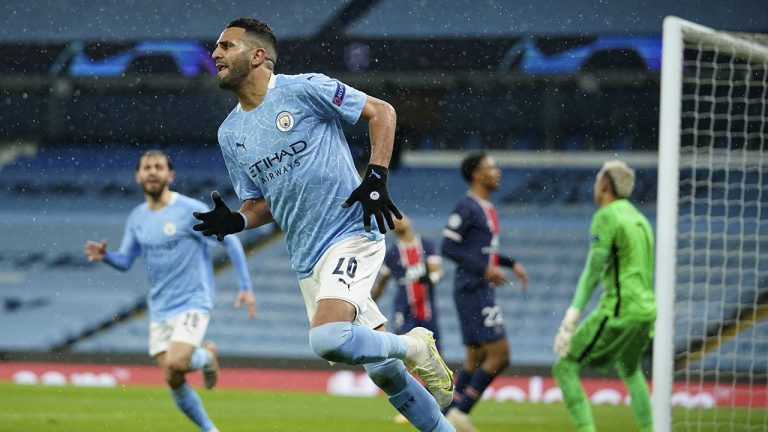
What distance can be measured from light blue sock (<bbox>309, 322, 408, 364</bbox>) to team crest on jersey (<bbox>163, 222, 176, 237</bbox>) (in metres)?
3.55

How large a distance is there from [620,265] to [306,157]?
9.13 ft

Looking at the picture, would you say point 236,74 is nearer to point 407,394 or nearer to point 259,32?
point 259,32

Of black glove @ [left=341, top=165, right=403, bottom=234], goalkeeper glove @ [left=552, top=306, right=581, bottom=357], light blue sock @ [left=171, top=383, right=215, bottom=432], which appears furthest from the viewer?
light blue sock @ [left=171, top=383, right=215, bottom=432]

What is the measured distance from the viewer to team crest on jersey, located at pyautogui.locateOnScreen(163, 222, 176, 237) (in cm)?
826

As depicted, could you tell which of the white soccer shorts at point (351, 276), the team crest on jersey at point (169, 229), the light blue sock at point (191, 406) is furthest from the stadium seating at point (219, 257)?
the white soccer shorts at point (351, 276)

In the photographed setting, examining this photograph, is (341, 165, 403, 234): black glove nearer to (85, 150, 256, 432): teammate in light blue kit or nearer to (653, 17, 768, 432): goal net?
(653, 17, 768, 432): goal net

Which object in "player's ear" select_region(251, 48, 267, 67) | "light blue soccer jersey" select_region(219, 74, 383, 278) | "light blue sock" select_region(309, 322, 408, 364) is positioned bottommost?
"light blue sock" select_region(309, 322, 408, 364)

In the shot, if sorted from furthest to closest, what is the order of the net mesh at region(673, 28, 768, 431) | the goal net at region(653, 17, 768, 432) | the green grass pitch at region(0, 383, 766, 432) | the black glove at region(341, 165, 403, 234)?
the net mesh at region(673, 28, 768, 431)
the green grass pitch at region(0, 383, 766, 432)
the goal net at region(653, 17, 768, 432)
the black glove at region(341, 165, 403, 234)

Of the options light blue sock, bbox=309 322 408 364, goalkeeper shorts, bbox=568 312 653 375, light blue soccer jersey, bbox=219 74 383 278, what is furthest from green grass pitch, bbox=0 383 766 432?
light blue sock, bbox=309 322 408 364

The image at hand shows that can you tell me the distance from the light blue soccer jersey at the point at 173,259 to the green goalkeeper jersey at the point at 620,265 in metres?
2.75

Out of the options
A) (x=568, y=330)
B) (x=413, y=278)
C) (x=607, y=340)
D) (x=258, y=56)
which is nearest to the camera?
(x=258, y=56)

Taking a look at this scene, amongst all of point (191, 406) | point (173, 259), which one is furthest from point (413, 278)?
point (191, 406)

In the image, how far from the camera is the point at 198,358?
26.5 ft

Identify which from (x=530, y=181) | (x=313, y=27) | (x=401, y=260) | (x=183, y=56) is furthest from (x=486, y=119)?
(x=401, y=260)
